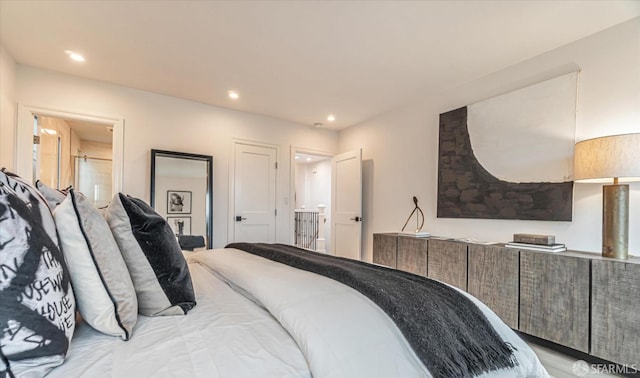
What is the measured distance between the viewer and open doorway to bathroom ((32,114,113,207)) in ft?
12.4

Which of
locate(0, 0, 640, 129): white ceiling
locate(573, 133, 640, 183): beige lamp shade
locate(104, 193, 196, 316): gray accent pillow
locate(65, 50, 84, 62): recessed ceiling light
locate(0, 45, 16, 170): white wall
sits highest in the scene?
locate(0, 0, 640, 129): white ceiling

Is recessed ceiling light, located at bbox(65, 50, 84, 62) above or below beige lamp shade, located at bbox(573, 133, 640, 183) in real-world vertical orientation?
above

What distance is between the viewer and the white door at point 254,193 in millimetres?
4172

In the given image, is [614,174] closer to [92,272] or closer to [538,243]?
[538,243]

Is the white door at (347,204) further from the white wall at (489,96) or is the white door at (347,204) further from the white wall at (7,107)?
the white wall at (7,107)

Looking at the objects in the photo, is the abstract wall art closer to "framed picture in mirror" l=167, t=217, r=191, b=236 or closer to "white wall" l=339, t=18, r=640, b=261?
"white wall" l=339, t=18, r=640, b=261

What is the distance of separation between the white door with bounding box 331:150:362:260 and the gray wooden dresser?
182 centimetres

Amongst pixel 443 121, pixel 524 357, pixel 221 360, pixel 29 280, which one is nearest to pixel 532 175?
pixel 443 121

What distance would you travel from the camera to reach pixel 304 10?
2.05 meters

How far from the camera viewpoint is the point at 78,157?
5.15m

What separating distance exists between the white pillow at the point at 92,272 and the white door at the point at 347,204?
377cm

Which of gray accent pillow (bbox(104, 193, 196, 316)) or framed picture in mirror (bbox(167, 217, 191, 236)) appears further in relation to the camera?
framed picture in mirror (bbox(167, 217, 191, 236))

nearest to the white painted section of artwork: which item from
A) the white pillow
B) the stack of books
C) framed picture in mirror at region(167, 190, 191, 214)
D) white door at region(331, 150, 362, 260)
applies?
the stack of books

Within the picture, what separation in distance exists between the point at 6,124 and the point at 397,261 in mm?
4060
